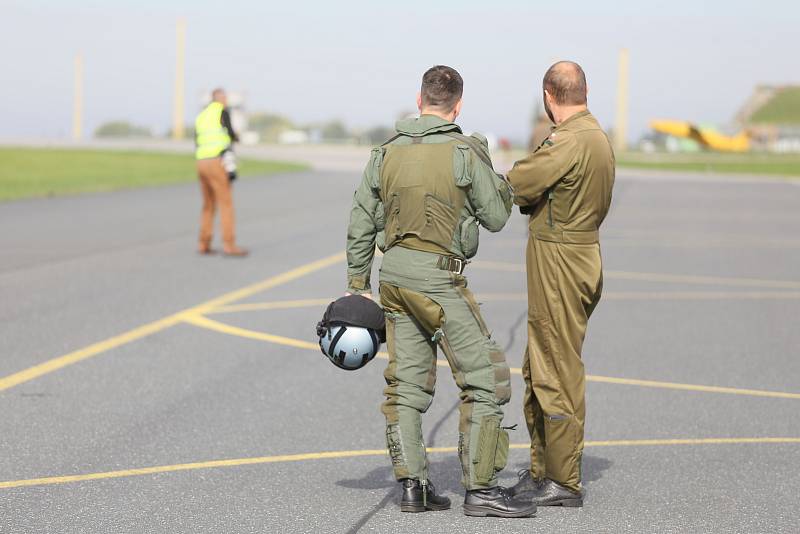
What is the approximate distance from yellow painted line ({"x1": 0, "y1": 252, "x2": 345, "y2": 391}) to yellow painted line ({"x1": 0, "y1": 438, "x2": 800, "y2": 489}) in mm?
2163

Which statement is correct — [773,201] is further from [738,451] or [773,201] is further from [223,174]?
[738,451]

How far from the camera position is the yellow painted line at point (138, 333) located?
834cm

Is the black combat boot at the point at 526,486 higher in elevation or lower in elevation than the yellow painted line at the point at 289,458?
higher

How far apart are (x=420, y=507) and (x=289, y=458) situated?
1107mm

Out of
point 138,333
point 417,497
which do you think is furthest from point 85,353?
point 417,497

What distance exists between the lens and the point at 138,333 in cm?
994

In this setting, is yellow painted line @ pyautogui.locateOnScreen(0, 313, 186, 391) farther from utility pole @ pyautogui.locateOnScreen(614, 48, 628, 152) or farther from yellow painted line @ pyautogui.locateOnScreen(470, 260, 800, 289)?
utility pole @ pyautogui.locateOnScreen(614, 48, 628, 152)

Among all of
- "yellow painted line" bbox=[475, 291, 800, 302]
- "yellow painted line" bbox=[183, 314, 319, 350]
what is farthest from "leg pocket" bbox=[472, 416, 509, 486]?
"yellow painted line" bbox=[475, 291, 800, 302]

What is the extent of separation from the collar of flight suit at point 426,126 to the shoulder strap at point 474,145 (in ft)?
0.08

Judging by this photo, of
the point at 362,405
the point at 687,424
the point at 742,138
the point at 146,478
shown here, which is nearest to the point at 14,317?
the point at 362,405

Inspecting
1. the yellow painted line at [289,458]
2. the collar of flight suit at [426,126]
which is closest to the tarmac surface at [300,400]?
the yellow painted line at [289,458]

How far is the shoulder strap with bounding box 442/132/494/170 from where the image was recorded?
213 inches

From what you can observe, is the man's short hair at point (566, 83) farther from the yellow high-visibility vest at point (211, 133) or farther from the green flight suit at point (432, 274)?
the yellow high-visibility vest at point (211, 133)

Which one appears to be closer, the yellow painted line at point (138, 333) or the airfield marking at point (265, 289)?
the yellow painted line at point (138, 333)
